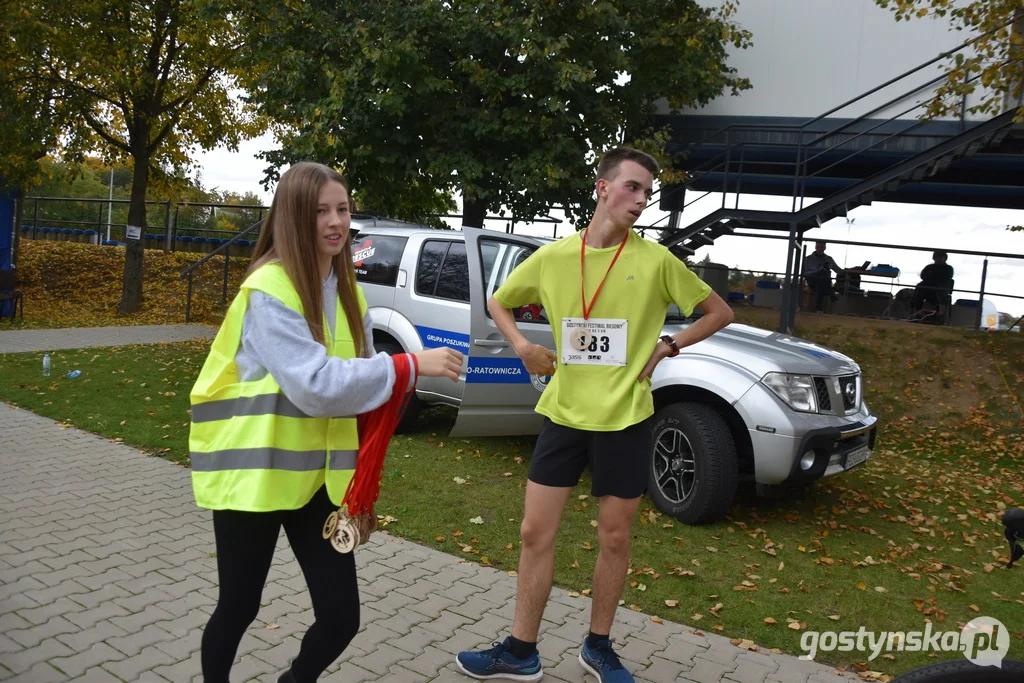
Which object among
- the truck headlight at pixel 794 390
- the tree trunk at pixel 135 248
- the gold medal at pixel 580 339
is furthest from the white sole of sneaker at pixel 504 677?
the tree trunk at pixel 135 248

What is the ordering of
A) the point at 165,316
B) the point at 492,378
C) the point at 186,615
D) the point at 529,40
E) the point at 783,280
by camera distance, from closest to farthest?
the point at 186,615 < the point at 492,378 < the point at 529,40 < the point at 783,280 < the point at 165,316

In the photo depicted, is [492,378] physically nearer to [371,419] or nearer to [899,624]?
[899,624]

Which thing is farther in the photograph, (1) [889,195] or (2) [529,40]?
(1) [889,195]

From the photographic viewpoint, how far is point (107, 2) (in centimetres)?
1548

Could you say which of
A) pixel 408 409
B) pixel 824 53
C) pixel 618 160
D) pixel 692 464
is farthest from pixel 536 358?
pixel 824 53

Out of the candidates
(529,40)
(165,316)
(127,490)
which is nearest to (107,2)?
(165,316)

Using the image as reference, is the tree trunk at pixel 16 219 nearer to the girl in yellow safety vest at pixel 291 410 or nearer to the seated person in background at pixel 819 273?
the seated person in background at pixel 819 273

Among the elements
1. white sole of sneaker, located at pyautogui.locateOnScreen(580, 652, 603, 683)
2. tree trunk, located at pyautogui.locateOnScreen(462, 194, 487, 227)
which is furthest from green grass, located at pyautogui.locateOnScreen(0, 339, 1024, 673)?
tree trunk, located at pyautogui.locateOnScreen(462, 194, 487, 227)

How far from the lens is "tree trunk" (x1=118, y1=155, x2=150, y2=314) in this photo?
58.3 ft

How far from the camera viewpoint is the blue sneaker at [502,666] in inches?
137

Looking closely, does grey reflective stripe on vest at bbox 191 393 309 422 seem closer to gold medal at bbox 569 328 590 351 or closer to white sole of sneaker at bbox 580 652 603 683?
gold medal at bbox 569 328 590 351

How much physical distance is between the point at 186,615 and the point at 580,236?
99.0 inches

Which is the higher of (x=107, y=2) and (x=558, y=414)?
(x=107, y=2)

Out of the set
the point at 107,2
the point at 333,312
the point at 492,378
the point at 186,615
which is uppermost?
the point at 107,2
